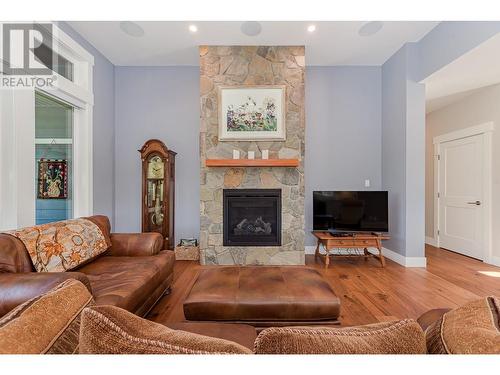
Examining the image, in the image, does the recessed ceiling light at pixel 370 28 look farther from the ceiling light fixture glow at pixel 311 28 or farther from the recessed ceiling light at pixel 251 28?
the recessed ceiling light at pixel 251 28

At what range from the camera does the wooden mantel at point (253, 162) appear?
3.55 meters

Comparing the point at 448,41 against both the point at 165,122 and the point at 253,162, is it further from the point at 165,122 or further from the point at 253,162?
the point at 165,122

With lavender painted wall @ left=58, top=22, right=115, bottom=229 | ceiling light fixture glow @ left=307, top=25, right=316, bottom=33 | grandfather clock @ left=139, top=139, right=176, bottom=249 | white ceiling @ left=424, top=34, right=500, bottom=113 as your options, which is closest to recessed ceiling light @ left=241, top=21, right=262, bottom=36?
ceiling light fixture glow @ left=307, top=25, right=316, bottom=33

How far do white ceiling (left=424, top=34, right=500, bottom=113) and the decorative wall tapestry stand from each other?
16.5ft

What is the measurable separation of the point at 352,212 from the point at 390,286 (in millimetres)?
1129

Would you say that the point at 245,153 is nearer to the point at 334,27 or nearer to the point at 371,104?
the point at 334,27

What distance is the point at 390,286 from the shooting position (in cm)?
289

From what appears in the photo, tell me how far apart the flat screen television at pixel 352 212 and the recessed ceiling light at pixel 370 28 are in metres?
2.16

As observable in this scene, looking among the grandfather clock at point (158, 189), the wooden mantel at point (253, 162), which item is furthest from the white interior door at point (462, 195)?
the grandfather clock at point (158, 189)

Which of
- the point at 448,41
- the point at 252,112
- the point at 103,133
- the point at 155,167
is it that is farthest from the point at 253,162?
the point at 448,41

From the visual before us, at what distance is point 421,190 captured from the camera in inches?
143

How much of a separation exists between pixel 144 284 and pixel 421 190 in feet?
12.2

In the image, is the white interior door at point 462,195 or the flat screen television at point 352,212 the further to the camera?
the white interior door at point 462,195

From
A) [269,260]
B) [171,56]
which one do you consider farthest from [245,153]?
[171,56]
